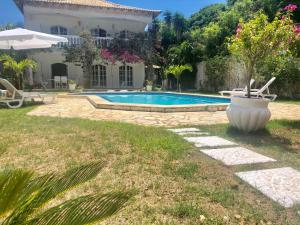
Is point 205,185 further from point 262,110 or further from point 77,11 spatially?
point 77,11

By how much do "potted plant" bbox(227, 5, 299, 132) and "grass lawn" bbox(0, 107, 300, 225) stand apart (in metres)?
0.33

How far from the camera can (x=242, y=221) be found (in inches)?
86.2

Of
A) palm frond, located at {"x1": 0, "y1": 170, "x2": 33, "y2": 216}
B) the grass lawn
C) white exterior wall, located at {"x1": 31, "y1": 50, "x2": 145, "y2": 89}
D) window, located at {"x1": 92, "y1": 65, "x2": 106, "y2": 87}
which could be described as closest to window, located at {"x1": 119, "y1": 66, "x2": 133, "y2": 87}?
white exterior wall, located at {"x1": 31, "y1": 50, "x2": 145, "y2": 89}

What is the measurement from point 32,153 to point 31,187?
107 inches

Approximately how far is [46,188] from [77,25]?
75.5ft

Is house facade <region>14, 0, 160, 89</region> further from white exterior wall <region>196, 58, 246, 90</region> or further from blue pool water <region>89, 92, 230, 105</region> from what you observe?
white exterior wall <region>196, 58, 246, 90</region>

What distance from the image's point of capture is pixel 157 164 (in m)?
3.41

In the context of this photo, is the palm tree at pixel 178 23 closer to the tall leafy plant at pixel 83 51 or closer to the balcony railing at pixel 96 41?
the balcony railing at pixel 96 41

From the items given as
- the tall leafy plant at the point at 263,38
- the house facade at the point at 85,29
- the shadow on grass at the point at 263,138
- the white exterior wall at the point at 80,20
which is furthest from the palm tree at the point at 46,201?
the white exterior wall at the point at 80,20

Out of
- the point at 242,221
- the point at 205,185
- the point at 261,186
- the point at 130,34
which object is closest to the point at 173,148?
the point at 205,185

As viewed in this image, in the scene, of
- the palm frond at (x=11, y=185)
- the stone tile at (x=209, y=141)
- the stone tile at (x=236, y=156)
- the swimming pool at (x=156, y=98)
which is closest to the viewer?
the palm frond at (x=11, y=185)

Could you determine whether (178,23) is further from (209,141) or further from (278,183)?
(278,183)

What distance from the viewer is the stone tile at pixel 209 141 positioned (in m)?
4.27

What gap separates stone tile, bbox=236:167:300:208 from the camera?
2.50m
